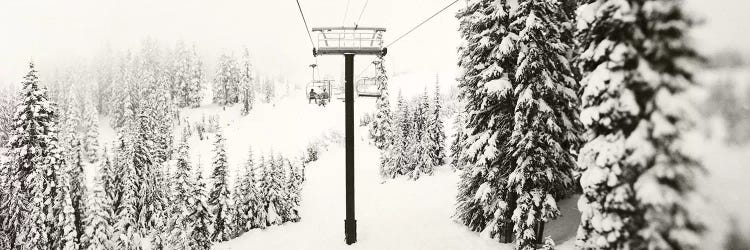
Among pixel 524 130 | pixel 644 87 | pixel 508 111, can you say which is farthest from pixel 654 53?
pixel 508 111

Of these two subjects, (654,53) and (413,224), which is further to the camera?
(413,224)

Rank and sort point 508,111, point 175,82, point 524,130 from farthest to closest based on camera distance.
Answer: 1. point 175,82
2. point 508,111
3. point 524,130

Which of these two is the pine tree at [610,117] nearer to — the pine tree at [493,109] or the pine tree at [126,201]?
the pine tree at [493,109]

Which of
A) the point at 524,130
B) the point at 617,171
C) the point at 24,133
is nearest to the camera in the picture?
the point at 617,171

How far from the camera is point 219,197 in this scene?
108ft

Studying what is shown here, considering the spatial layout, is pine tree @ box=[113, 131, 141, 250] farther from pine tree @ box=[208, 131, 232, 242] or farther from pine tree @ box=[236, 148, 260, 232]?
pine tree @ box=[236, 148, 260, 232]

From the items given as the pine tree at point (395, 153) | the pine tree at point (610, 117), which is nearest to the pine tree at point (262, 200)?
the pine tree at point (395, 153)

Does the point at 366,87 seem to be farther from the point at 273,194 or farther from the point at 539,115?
the point at 273,194

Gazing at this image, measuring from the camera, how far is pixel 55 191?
25688 millimetres

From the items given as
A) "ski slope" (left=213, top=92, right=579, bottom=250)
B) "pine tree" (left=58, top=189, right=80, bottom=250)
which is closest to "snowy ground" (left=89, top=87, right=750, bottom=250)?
"ski slope" (left=213, top=92, right=579, bottom=250)

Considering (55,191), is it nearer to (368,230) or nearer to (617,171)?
(368,230)

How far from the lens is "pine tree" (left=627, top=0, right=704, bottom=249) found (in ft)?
14.5

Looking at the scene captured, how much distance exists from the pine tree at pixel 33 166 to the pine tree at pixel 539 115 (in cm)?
2675

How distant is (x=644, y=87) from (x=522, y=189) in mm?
8328
